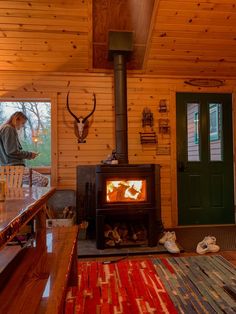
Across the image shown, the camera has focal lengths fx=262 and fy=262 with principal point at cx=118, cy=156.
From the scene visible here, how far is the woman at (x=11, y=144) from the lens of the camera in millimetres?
3078

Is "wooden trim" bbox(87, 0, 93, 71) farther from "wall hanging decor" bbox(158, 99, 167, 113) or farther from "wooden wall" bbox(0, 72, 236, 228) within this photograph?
"wall hanging decor" bbox(158, 99, 167, 113)

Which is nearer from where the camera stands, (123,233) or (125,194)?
(125,194)

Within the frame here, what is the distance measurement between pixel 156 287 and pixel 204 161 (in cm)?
241

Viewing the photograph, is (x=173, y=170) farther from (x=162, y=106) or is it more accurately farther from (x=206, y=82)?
(x=206, y=82)

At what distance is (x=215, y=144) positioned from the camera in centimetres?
414

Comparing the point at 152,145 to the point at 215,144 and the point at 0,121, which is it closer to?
the point at 215,144

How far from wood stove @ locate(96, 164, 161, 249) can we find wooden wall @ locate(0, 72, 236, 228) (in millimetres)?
882

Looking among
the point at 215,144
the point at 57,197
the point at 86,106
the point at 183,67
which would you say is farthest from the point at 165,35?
the point at 57,197

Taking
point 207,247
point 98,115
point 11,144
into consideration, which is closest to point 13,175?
point 11,144

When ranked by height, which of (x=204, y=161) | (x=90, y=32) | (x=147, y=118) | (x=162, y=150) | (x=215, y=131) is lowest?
(x=204, y=161)

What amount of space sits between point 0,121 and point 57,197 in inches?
61.9

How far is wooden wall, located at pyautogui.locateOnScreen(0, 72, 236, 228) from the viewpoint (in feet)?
12.4

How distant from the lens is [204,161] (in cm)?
404

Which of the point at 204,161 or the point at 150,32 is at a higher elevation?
the point at 150,32
